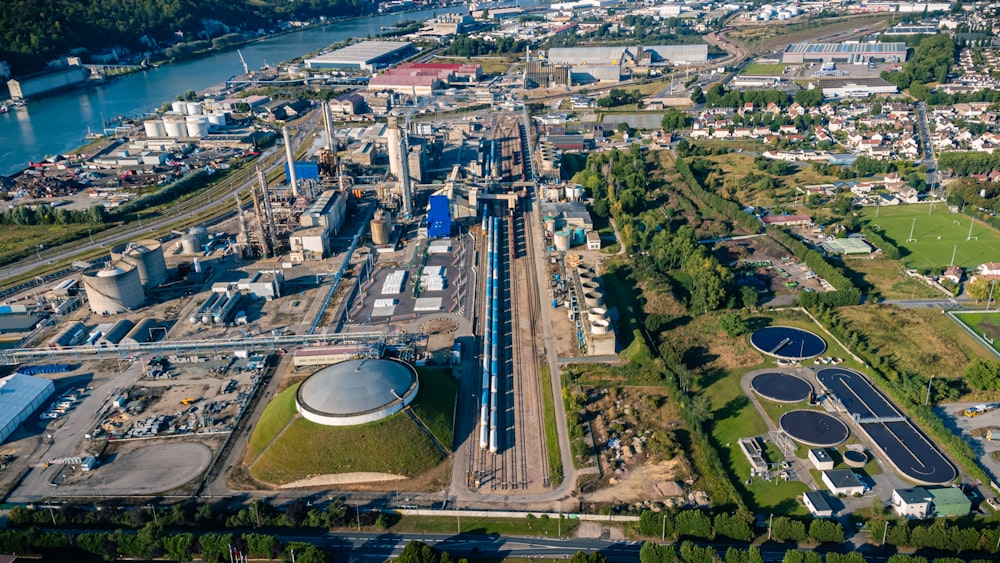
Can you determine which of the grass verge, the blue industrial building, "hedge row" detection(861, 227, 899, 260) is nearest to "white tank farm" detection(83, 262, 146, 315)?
the blue industrial building

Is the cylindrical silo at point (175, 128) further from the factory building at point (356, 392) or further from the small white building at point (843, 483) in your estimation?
the small white building at point (843, 483)

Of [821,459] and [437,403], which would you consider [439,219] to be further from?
[821,459]

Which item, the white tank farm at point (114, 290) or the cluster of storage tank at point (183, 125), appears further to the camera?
the cluster of storage tank at point (183, 125)

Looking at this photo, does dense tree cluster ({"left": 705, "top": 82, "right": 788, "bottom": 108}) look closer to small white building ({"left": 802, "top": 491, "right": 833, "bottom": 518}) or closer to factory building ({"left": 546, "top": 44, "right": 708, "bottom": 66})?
factory building ({"left": 546, "top": 44, "right": 708, "bottom": 66})

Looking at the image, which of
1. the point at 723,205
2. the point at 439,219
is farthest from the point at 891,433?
the point at 439,219

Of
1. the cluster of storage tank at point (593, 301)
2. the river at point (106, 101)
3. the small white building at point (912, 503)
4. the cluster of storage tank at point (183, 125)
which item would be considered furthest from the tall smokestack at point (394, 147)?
the river at point (106, 101)

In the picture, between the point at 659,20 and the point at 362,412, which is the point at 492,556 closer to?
the point at 362,412
